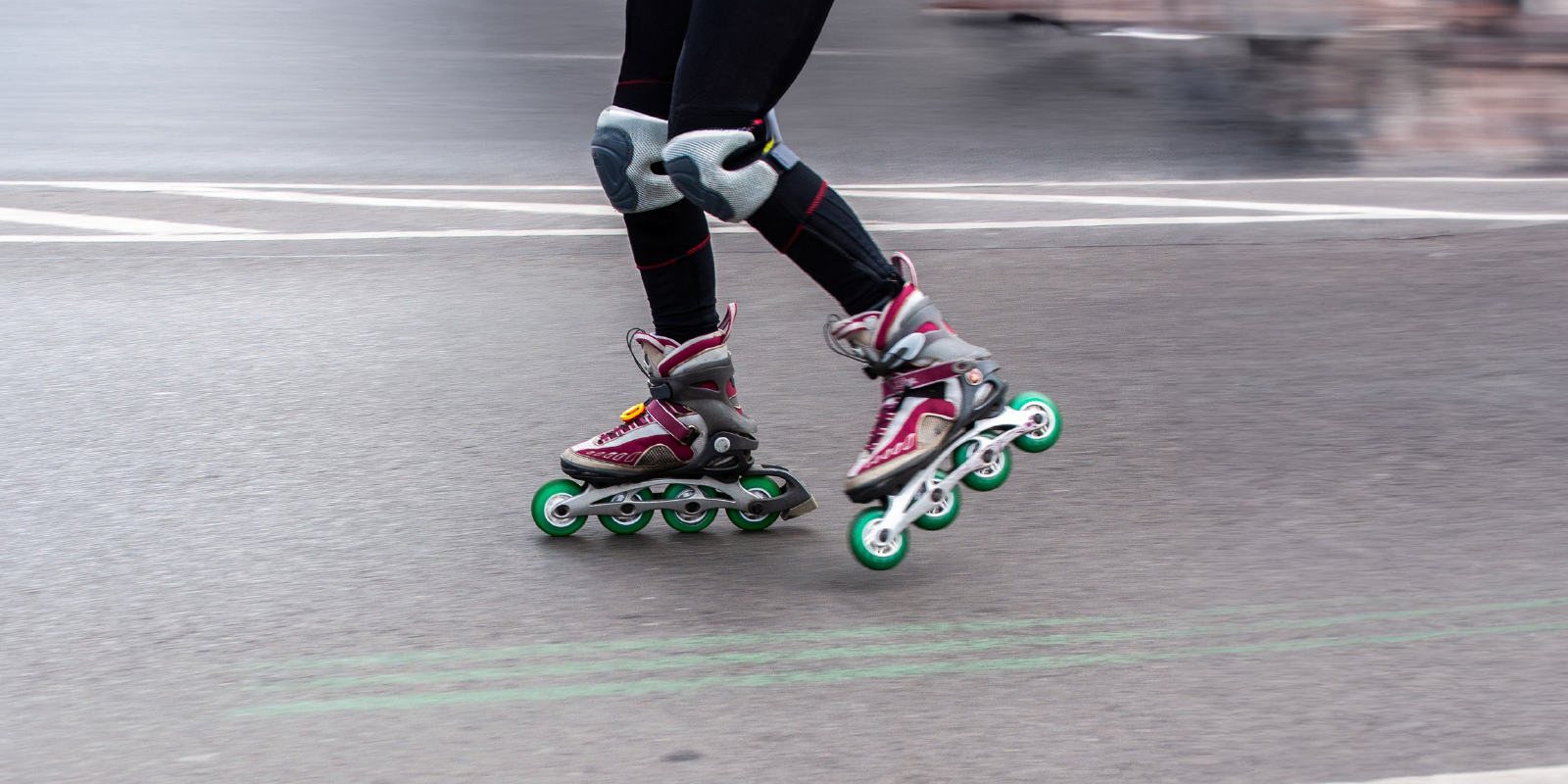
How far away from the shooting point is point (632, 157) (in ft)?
10.9

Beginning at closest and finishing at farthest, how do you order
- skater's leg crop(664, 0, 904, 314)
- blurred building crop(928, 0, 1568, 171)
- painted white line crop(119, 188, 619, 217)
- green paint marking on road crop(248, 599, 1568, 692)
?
green paint marking on road crop(248, 599, 1568, 692), skater's leg crop(664, 0, 904, 314), painted white line crop(119, 188, 619, 217), blurred building crop(928, 0, 1568, 171)

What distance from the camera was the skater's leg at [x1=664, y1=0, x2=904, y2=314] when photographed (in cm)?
303

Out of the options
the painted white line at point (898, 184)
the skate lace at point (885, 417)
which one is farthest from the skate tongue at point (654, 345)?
the painted white line at point (898, 184)

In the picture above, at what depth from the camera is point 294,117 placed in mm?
9398

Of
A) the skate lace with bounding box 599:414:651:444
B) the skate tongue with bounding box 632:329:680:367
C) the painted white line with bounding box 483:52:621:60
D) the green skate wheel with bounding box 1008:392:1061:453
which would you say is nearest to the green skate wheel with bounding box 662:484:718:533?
the skate lace with bounding box 599:414:651:444

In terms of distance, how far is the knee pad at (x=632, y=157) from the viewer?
331 centimetres

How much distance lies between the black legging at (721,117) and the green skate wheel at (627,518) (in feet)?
1.12

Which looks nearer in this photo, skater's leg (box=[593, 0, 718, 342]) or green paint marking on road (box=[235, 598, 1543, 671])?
green paint marking on road (box=[235, 598, 1543, 671])

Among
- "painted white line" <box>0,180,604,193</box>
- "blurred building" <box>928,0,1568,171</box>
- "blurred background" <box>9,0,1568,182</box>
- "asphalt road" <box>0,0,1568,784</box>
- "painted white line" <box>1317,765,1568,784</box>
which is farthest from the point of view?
"blurred building" <box>928,0,1568,171</box>

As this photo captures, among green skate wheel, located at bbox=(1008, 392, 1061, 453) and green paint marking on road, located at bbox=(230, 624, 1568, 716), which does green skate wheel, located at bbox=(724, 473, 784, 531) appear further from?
green paint marking on road, located at bbox=(230, 624, 1568, 716)

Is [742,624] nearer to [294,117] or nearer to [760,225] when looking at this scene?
[760,225]

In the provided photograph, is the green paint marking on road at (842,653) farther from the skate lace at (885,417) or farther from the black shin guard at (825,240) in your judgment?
the black shin guard at (825,240)

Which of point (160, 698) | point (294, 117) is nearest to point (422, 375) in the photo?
point (160, 698)

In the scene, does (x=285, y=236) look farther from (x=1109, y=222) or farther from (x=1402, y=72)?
(x=1402, y=72)
